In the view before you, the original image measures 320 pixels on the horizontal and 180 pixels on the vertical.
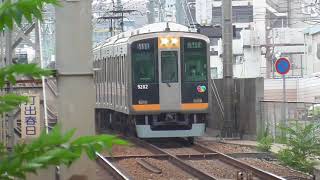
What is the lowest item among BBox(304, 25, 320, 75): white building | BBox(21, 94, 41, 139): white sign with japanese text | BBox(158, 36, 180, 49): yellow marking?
BBox(21, 94, 41, 139): white sign with japanese text

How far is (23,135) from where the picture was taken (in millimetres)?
7809

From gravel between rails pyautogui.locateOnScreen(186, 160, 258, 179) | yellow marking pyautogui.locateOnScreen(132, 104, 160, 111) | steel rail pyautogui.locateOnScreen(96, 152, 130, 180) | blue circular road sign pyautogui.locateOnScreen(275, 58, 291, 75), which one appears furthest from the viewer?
yellow marking pyautogui.locateOnScreen(132, 104, 160, 111)

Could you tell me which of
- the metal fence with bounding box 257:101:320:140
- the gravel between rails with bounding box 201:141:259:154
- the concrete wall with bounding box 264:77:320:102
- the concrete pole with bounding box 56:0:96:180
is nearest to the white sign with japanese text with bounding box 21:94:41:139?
the concrete pole with bounding box 56:0:96:180

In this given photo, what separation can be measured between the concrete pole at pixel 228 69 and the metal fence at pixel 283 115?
97 centimetres

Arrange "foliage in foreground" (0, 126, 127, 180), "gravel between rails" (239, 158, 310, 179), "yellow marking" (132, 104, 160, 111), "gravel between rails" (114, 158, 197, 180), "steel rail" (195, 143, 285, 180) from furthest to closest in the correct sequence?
"yellow marking" (132, 104, 160, 111) < "gravel between rails" (114, 158, 197, 180) < "gravel between rails" (239, 158, 310, 179) < "steel rail" (195, 143, 285, 180) < "foliage in foreground" (0, 126, 127, 180)

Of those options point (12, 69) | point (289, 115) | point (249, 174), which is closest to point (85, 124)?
point (12, 69)

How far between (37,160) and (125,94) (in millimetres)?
15837

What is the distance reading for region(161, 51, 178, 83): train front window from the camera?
16906mm

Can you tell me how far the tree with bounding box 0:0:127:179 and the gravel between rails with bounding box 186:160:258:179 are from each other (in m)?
9.89

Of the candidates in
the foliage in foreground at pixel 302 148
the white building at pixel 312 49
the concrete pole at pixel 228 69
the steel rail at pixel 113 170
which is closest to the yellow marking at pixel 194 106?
the concrete pole at pixel 228 69

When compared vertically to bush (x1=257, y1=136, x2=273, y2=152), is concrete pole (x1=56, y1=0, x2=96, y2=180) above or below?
above

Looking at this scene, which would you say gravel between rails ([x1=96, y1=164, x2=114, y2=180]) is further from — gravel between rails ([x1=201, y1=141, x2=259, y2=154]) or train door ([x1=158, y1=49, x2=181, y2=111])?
train door ([x1=158, y1=49, x2=181, y2=111])

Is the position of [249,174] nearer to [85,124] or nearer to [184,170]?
[184,170]

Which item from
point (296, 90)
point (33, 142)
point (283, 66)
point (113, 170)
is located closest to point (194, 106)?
point (283, 66)
